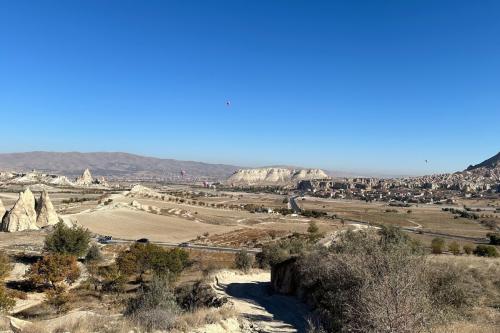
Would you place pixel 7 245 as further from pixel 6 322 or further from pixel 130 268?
pixel 6 322

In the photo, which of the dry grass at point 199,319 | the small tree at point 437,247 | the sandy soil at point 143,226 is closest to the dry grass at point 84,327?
the dry grass at point 199,319

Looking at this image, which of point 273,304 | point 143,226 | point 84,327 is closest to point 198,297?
point 273,304

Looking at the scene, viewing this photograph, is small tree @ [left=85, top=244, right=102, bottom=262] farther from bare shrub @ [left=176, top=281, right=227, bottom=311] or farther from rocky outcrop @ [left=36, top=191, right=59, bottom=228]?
rocky outcrop @ [left=36, top=191, right=59, bottom=228]

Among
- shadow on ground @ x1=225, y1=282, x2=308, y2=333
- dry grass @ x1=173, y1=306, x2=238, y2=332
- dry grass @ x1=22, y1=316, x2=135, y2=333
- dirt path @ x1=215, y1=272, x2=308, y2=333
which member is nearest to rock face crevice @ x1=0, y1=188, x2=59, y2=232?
dirt path @ x1=215, y1=272, x2=308, y2=333

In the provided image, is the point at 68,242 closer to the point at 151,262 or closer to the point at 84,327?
the point at 151,262

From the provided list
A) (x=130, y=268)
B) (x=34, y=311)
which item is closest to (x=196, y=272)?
(x=130, y=268)
